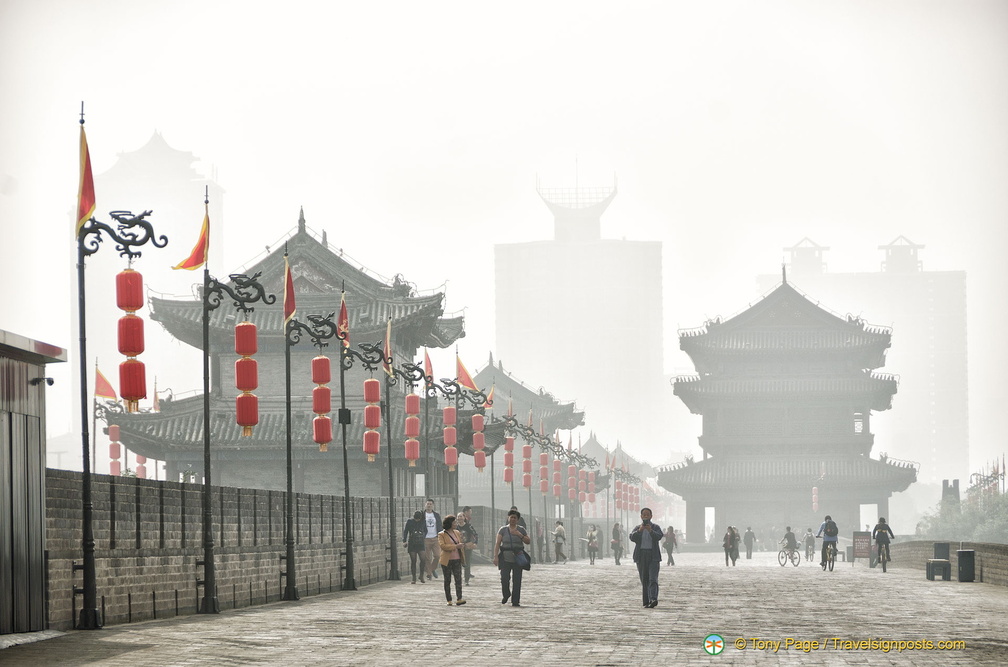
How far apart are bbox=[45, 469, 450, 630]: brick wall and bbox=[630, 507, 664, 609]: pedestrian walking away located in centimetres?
683

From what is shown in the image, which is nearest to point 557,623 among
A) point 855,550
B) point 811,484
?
point 855,550

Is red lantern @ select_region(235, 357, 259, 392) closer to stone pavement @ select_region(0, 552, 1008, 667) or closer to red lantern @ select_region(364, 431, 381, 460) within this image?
stone pavement @ select_region(0, 552, 1008, 667)

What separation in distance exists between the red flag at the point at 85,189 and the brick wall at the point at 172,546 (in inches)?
147

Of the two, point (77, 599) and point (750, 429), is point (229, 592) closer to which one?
point (77, 599)

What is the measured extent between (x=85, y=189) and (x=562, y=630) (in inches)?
361

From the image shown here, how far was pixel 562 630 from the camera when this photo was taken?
19125 mm

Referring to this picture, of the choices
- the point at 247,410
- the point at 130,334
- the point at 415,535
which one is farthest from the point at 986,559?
the point at 130,334

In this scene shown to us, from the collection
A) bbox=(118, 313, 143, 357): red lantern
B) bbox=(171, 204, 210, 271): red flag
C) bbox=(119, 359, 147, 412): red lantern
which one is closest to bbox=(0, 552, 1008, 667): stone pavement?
bbox=(119, 359, 147, 412): red lantern

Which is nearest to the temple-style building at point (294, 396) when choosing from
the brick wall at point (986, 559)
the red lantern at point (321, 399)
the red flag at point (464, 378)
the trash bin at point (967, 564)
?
the red flag at point (464, 378)

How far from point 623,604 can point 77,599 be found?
9.42 m

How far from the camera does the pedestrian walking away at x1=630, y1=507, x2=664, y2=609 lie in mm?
23781

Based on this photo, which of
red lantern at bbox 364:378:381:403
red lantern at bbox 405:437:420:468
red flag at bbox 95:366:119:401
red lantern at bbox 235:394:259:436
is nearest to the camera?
red lantern at bbox 235:394:259:436

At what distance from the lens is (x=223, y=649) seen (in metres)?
16.4

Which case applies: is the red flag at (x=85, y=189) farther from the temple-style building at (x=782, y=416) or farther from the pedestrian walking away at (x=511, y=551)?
the temple-style building at (x=782, y=416)
